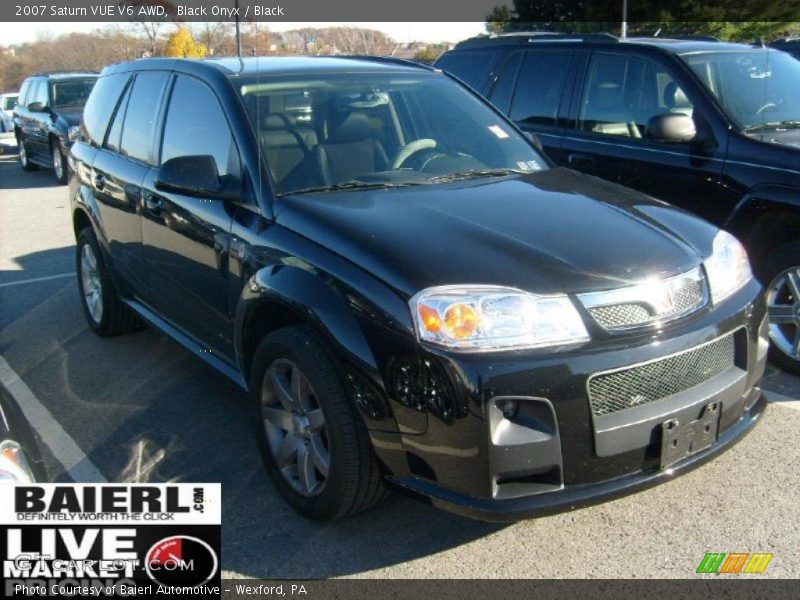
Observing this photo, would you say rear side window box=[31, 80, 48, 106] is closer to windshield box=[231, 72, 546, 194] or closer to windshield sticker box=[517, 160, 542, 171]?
windshield box=[231, 72, 546, 194]

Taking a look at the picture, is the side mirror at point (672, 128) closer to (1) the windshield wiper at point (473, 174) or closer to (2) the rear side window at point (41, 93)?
(1) the windshield wiper at point (473, 174)

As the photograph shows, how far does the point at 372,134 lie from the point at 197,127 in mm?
870

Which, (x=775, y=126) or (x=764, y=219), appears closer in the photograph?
(x=764, y=219)

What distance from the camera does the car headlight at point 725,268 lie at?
3.22m

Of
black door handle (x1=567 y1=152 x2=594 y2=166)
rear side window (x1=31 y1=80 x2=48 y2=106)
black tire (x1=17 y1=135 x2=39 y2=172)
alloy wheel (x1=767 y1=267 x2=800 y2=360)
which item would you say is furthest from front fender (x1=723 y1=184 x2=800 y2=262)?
black tire (x1=17 y1=135 x2=39 y2=172)

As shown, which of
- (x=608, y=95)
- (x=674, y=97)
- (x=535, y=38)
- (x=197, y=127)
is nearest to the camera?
(x=197, y=127)

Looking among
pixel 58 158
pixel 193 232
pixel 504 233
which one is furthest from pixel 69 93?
pixel 504 233

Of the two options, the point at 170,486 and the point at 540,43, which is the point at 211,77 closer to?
the point at 170,486

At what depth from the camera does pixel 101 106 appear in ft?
18.2

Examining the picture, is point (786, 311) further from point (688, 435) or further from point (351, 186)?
point (351, 186)

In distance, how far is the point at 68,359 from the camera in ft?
17.7

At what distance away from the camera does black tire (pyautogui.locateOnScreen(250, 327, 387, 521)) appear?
299 cm

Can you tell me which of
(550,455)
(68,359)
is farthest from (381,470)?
(68,359)

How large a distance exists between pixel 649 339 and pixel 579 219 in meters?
0.69
